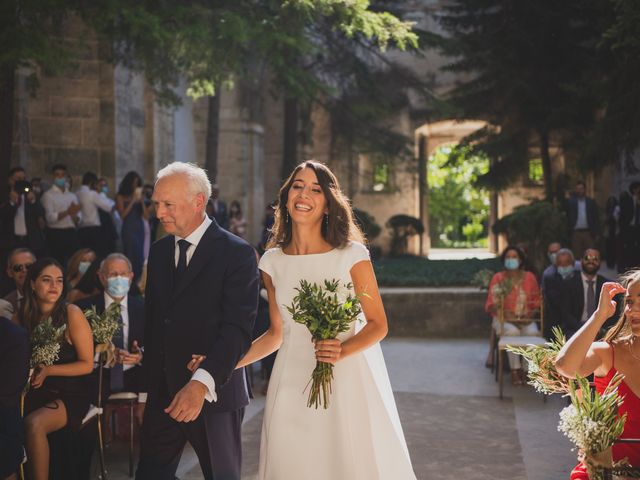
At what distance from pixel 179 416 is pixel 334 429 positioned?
709 mm

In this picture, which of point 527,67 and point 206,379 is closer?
point 206,379

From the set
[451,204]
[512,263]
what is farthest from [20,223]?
[451,204]

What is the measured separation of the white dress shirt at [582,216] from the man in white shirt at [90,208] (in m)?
7.91

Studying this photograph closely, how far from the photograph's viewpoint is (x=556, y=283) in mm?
9430

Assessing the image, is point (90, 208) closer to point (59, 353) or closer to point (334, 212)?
point (59, 353)

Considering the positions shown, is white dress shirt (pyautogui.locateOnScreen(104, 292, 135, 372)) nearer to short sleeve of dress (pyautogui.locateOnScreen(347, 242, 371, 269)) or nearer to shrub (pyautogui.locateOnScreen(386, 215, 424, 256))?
short sleeve of dress (pyautogui.locateOnScreen(347, 242, 371, 269))

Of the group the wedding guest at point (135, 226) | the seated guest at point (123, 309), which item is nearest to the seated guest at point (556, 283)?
the seated guest at point (123, 309)

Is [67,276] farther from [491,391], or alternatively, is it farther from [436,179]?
[436,179]

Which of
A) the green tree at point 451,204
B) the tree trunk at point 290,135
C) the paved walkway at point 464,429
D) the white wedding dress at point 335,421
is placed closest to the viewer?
the white wedding dress at point 335,421

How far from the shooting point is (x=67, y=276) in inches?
309

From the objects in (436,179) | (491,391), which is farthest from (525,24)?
(436,179)

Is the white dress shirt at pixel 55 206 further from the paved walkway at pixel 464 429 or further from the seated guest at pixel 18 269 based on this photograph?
the paved walkway at pixel 464 429

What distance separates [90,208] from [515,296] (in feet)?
18.9

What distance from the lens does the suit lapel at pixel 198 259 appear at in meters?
3.84
